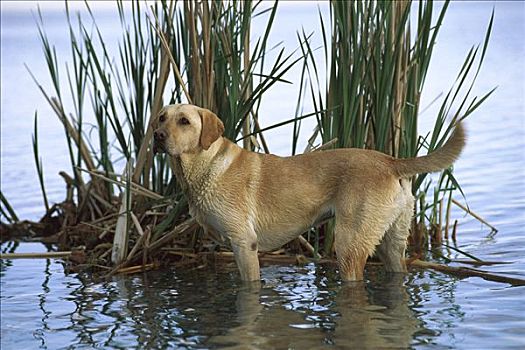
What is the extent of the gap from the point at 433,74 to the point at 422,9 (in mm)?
10382

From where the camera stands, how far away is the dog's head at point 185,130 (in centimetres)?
614

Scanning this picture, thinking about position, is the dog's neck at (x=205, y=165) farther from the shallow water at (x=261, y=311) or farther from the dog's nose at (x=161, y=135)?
the shallow water at (x=261, y=311)

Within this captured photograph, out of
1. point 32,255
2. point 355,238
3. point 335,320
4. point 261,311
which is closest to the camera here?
point 335,320

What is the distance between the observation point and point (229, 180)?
248 inches

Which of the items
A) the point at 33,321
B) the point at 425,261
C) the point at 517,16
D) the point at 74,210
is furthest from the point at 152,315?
the point at 517,16

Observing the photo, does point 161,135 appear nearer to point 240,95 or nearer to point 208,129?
point 208,129

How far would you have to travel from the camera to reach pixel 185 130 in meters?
6.16

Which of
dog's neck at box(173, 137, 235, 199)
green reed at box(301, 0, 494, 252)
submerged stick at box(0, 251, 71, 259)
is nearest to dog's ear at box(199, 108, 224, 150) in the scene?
dog's neck at box(173, 137, 235, 199)

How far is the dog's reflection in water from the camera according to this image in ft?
17.5

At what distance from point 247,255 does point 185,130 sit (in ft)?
2.81

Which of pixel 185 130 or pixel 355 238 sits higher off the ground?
pixel 185 130

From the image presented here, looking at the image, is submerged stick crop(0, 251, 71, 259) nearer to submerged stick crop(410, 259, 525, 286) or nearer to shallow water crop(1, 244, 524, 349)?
shallow water crop(1, 244, 524, 349)

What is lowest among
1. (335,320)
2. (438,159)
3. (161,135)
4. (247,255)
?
(335,320)

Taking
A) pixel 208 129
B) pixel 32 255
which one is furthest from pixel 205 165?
pixel 32 255
